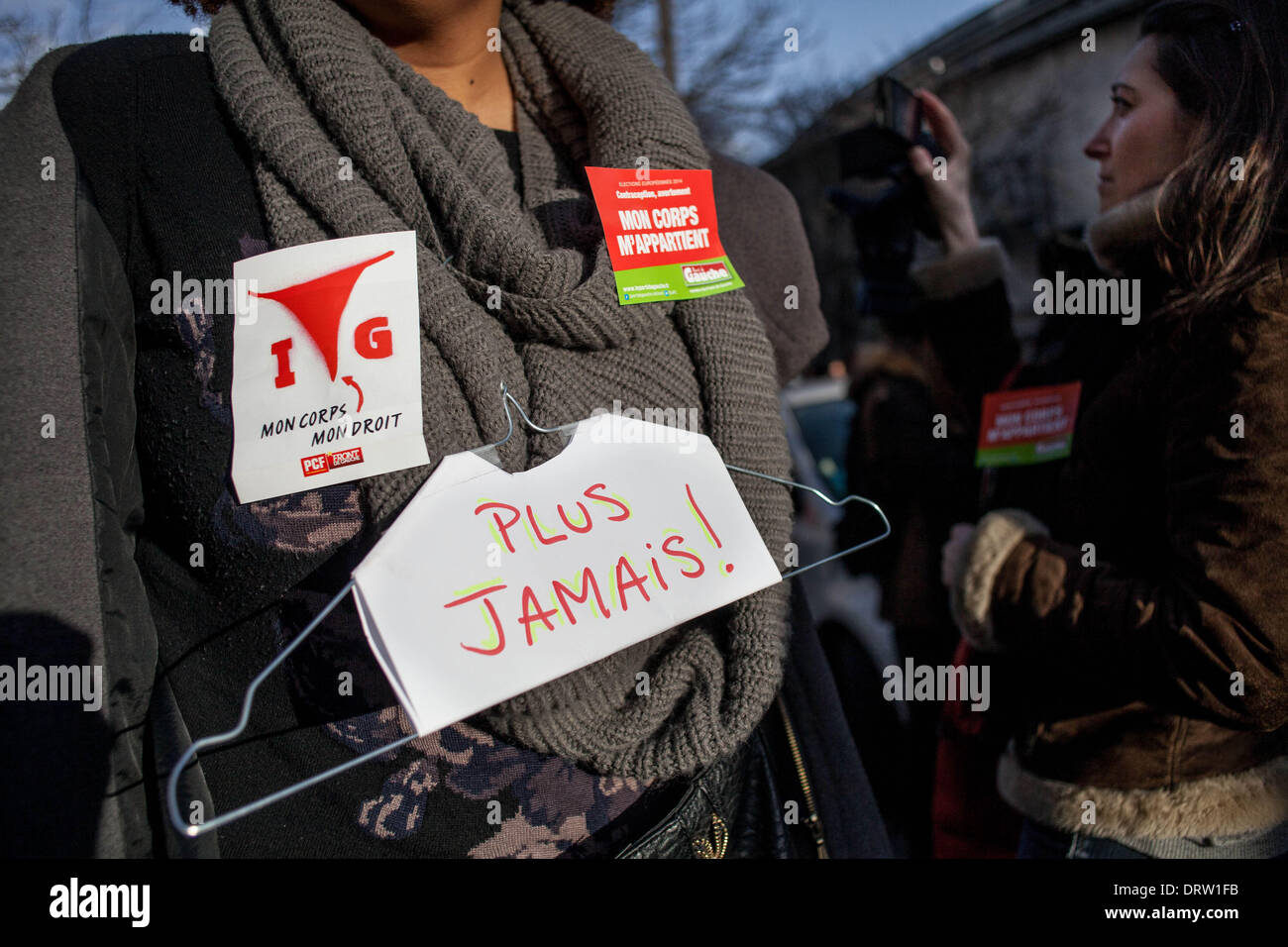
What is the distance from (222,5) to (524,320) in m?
0.71

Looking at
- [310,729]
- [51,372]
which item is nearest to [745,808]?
[310,729]

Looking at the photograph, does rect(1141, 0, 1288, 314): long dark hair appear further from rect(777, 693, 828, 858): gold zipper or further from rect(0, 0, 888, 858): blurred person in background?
rect(777, 693, 828, 858): gold zipper

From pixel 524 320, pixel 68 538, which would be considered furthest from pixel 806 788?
pixel 68 538

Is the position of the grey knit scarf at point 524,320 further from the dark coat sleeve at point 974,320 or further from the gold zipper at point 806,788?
the dark coat sleeve at point 974,320

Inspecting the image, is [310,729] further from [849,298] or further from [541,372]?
[849,298]

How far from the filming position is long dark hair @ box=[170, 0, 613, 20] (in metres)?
1.18

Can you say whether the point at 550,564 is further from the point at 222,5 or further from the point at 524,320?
the point at 222,5

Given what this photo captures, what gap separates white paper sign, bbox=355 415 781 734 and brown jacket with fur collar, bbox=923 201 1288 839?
72 cm

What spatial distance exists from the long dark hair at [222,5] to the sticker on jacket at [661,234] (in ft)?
1.45

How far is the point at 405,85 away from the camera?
3.43 ft

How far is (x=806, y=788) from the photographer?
1188 mm

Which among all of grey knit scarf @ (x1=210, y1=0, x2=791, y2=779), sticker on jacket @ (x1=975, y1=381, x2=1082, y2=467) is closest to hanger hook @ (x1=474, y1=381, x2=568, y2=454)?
grey knit scarf @ (x1=210, y1=0, x2=791, y2=779)

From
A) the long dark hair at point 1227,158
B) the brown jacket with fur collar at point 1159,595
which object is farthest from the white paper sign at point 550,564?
the long dark hair at point 1227,158

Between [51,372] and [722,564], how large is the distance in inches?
28.5
